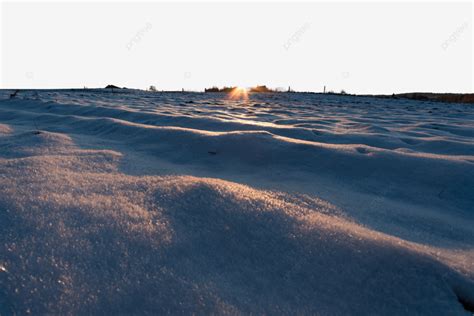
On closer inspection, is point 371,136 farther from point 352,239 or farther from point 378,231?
point 352,239

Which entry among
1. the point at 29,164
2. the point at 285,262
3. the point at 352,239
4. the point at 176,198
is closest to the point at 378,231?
→ the point at 352,239

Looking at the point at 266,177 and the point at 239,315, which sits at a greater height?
the point at 266,177

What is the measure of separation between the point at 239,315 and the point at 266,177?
85 centimetres

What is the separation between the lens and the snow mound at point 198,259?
602 mm

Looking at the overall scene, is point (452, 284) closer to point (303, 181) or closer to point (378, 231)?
point (378, 231)

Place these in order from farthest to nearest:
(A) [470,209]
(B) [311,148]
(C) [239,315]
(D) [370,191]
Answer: (B) [311,148] → (D) [370,191] → (A) [470,209] → (C) [239,315]

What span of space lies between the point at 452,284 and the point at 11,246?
877 millimetres

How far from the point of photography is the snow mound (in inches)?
23.7

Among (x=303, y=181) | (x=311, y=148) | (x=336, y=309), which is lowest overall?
(x=336, y=309)

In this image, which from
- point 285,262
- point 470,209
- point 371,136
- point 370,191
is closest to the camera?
point 285,262

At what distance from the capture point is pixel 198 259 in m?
0.72

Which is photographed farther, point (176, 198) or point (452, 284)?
point (176, 198)

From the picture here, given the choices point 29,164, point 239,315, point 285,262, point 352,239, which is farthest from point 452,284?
point 29,164

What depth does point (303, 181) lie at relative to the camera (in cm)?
134
